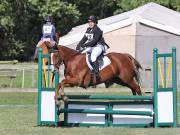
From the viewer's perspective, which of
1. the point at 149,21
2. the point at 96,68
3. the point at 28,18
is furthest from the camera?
the point at 28,18

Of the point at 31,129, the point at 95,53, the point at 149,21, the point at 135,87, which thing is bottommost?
the point at 31,129

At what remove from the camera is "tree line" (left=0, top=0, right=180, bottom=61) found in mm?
63938

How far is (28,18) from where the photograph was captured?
→ 222ft

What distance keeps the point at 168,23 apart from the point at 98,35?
1817cm

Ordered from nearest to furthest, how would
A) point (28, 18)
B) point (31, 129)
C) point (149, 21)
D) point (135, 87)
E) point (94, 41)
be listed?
point (31, 129) < point (94, 41) < point (135, 87) < point (149, 21) < point (28, 18)

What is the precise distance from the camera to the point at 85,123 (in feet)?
49.2

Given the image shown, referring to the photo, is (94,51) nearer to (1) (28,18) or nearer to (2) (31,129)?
(2) (31,129)

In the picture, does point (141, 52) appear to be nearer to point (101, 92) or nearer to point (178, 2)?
point (101, 92)

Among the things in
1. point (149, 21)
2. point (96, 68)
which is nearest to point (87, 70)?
point (96, 68)

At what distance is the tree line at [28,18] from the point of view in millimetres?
63938

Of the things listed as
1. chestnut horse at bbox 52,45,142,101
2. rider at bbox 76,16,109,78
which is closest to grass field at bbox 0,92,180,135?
chestnut horse at bbox 52,45,142,101

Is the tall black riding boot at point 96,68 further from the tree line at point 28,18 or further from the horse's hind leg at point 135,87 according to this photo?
the tree line at point 28,18

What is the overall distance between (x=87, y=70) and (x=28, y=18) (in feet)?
171

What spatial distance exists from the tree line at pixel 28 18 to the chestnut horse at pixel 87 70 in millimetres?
44807
